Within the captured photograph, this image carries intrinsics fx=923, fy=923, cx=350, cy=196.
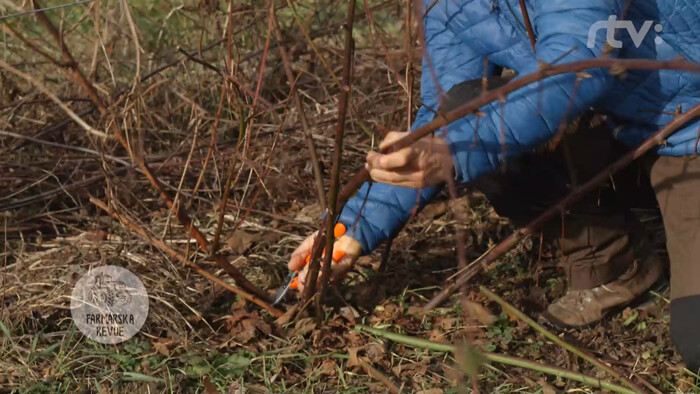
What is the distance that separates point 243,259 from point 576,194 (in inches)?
36.4

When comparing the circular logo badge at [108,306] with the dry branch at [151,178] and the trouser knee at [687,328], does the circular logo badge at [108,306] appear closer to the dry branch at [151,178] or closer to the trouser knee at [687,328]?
the dry branch at [151,178]

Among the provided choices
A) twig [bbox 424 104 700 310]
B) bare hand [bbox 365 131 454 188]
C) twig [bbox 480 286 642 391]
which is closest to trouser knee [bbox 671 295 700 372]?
twig [bbox 480 286 642 391]

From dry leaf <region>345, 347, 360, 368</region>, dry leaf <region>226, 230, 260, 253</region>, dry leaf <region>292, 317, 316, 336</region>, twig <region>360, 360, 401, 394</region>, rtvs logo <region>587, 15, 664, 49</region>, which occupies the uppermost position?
rtvs logo <region>587, 15, 664, 49</region>

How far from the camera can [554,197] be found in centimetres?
228

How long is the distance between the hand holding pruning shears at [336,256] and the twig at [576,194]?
261 millimetres

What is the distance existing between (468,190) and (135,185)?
3.34 ft

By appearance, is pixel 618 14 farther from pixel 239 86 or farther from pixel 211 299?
pixel 211 299

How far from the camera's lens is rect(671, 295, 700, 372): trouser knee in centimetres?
202

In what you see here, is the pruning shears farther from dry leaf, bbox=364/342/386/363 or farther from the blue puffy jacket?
dry leaf, bbox=364/342/386/363

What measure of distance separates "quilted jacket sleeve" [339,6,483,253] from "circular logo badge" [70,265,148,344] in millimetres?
539

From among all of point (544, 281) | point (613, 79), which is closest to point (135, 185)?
point (544, 281)

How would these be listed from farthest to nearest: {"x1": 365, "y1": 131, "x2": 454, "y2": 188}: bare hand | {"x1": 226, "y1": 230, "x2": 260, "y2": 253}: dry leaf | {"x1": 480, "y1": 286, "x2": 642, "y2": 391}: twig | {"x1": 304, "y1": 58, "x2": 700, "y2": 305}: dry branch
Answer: {"x1": 226, "y1": 230, "x2": 260, "y2": 253}: dry leaf < {"x1": 480, "y1": 286, "x2": 642, "y2": 391}: twig < {"x1": 365, "y1": 131, "x2": 454, "y2": 188}: bare hand < {"x1": 304, "y1": 58, "x2": 700, "y2": 305}: dry branch

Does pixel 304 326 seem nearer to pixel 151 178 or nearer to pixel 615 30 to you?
pixel 151 178

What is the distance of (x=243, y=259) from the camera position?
251 cm
